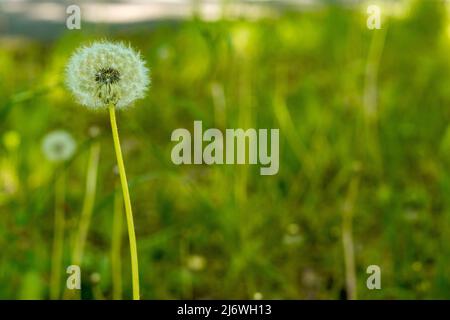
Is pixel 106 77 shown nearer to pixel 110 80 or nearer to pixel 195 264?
pixel 110 80

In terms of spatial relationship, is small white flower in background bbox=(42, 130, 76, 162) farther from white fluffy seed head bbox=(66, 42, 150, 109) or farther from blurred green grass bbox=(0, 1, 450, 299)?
white fluffy seed head bbox=(66, 42, 150, 109)

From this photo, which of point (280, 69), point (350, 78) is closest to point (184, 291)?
point (350, 78)

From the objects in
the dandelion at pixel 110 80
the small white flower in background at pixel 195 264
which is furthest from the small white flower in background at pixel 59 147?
the dandelion at pixel 110 80

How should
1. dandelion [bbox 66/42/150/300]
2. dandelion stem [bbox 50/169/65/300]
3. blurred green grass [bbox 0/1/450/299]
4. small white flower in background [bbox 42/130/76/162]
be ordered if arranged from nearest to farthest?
dandelion [bbox 66/42/150/300] < dandelion stem [bbox 50/169/65/300] < blurred green grass [bbox 0/1/450/299] < small white flower in background [bbox 42/130/76/162]

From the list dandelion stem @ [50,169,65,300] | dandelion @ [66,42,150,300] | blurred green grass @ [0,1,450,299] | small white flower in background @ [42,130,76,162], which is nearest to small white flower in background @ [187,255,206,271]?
blurred green grass @ [0,1,450,299]

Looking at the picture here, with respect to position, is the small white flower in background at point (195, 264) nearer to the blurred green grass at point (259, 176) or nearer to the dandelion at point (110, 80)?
the blurred green grass at point (259, 176)

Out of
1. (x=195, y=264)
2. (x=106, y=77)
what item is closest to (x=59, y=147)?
(x=195, y=264)

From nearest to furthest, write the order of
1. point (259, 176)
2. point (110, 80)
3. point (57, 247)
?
point (110, 80) → point (57, 247) → point (259, 176)

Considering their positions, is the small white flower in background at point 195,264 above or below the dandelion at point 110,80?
below
